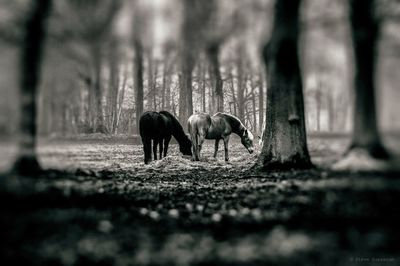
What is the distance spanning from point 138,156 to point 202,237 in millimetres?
13226

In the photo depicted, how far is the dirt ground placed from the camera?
3354 mm

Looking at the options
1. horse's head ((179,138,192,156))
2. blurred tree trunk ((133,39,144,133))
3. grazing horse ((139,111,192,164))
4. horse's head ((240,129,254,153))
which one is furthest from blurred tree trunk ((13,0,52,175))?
blurred tree trunk ((133,39,144,133))

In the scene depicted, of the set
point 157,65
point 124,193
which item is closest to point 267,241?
point 124,193

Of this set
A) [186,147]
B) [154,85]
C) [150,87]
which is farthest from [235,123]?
[150,87]

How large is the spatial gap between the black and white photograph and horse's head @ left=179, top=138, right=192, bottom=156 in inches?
76.7

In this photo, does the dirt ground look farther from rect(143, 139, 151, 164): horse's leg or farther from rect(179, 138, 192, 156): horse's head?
rect(179, 138, 192, 156): horse's head

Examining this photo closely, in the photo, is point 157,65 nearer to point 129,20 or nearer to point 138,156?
point 138,156

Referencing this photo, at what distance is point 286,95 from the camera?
9.77 meters

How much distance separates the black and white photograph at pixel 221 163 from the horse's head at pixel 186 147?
1949 mm

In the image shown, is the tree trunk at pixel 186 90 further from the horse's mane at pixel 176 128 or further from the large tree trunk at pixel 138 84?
the horse's mane at pixel 176 128

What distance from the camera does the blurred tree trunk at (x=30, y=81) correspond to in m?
6.02

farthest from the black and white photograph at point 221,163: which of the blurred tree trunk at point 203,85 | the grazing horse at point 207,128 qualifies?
the blurred tree trunk at point 203,85

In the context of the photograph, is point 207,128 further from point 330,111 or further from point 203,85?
point 203,85

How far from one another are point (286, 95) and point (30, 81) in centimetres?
634
